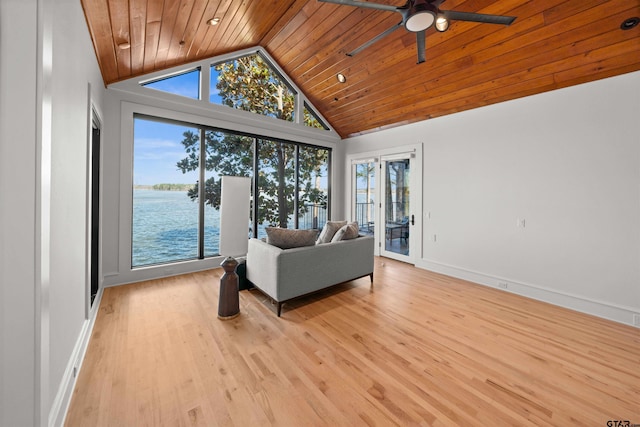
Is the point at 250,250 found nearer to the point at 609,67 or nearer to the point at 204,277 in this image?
the point at 204,277

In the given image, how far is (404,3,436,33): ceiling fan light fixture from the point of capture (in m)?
1.89

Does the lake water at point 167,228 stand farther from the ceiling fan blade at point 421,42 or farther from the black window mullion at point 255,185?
the ceiling fan blade at point 421,42

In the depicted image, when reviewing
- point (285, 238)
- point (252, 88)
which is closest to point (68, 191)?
point (285, 238)

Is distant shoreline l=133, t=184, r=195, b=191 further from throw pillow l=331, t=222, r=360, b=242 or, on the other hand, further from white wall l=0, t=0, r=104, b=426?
white wall l=0, t=0, r=104, b=426

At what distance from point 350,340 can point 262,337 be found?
0.82 meters

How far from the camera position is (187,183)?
4.18 m

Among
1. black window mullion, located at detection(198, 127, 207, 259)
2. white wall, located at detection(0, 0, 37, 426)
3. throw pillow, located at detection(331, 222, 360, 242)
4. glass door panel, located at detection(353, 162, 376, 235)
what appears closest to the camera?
white wall, located at detection(0, 0, 37, 426)

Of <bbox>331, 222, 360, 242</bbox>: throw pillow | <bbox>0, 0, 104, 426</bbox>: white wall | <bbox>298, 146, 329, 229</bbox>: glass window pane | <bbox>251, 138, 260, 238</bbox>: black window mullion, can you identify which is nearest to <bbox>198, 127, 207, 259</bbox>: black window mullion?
<bbox>251, 138, 260, 238</bbox>: black window mullion

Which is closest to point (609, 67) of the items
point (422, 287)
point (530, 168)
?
point (530, 168)

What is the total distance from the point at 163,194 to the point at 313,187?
3105 mm

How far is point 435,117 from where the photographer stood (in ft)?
14.6

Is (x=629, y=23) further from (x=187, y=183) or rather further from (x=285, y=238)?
(x=187, y=183)

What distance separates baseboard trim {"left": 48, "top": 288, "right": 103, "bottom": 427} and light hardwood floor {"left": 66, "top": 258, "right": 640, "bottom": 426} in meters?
0.05

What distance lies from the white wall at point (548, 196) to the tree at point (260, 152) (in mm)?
2831
